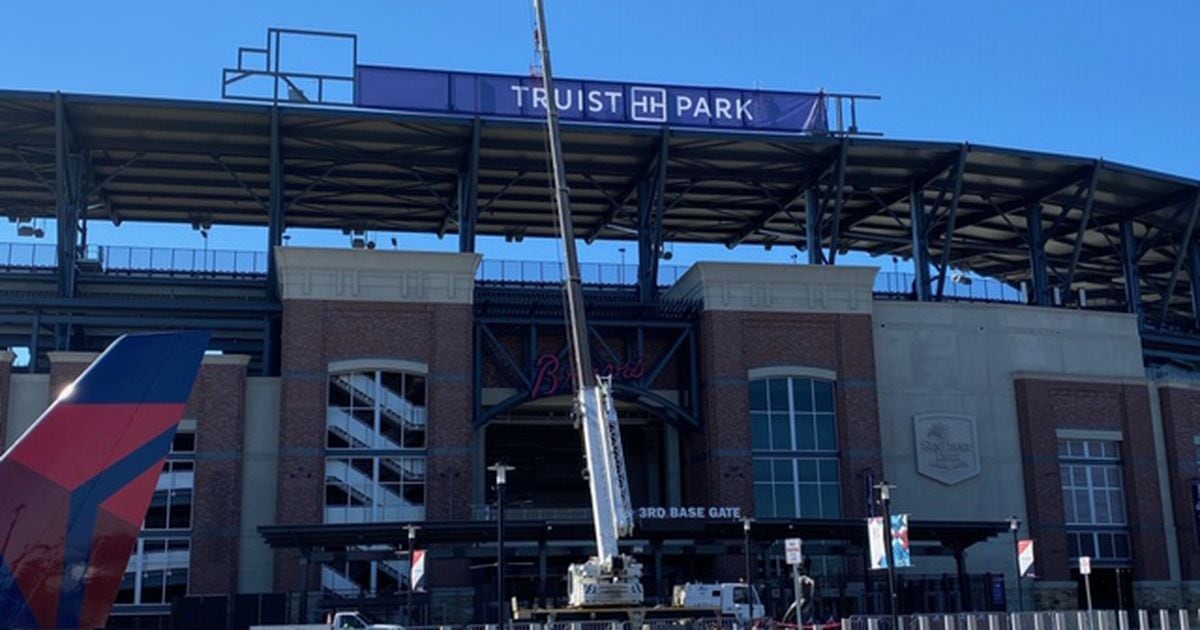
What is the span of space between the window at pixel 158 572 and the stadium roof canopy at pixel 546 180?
15.0 m

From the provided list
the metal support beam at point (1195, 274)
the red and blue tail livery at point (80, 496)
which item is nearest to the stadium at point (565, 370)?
the metal support beam at point (1195, 274)

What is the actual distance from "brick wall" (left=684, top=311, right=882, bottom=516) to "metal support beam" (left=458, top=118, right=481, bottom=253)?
10.6m

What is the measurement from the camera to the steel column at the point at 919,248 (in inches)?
2506

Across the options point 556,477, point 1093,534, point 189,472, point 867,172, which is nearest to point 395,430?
point 189,472

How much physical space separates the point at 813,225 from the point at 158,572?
31978 millimetres

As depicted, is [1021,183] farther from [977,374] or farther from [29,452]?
[29,452]

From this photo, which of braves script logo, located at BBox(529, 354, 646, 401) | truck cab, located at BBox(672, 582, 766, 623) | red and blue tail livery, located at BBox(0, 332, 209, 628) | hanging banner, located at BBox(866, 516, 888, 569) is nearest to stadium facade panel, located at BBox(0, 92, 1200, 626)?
braves script logo, located at BBox(529, 354, 646, 401)

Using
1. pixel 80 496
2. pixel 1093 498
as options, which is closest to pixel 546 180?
pixel 1093 498

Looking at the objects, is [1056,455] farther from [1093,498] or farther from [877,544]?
[877,544]

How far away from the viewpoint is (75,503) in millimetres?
12781

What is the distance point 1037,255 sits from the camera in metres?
66.4

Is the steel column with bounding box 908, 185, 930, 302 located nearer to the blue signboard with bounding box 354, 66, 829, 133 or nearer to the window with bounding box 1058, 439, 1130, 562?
the blue signboard with bounding box 354, 66, 829, 133

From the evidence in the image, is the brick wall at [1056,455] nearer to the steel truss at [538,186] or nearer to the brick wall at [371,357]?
the steel truss at [538,186]

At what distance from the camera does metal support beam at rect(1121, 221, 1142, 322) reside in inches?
2702
